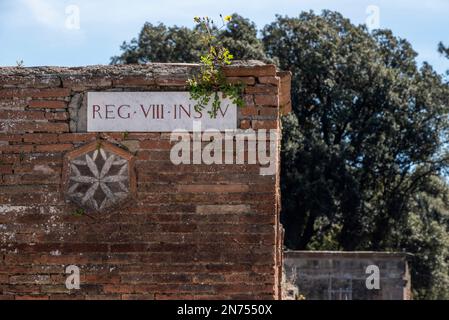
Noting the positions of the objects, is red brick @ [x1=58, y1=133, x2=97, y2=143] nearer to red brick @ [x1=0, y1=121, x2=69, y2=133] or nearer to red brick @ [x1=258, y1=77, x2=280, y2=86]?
red brick @ [x1=0, y1=121, x2=69, y2=133]

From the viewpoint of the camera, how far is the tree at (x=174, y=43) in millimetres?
37375

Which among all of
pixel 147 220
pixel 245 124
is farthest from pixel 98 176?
pixel 245 124

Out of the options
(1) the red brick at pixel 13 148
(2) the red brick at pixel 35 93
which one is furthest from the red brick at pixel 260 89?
(1) the red brick at pixel 13 148

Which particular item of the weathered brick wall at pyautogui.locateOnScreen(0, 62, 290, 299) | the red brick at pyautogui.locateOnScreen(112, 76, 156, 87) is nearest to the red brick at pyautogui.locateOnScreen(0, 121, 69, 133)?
the weathered brick wall at pyautogui.locateOnScreen(0, 62, 290, 299)

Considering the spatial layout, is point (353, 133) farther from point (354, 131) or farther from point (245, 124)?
point (245, 124)

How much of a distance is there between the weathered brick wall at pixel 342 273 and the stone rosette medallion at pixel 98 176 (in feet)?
56.7

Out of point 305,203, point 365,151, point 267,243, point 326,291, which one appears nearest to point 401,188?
point 365,151

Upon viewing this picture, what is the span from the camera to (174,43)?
38.1 m

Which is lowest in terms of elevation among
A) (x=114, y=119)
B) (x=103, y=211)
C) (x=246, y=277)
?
(x=246, y=277)

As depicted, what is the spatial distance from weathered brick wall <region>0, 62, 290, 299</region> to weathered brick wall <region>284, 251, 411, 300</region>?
17194mm

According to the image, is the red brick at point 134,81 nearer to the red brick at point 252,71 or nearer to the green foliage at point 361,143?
the red brick at point 252,71

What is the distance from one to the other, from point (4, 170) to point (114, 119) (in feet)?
3.47
